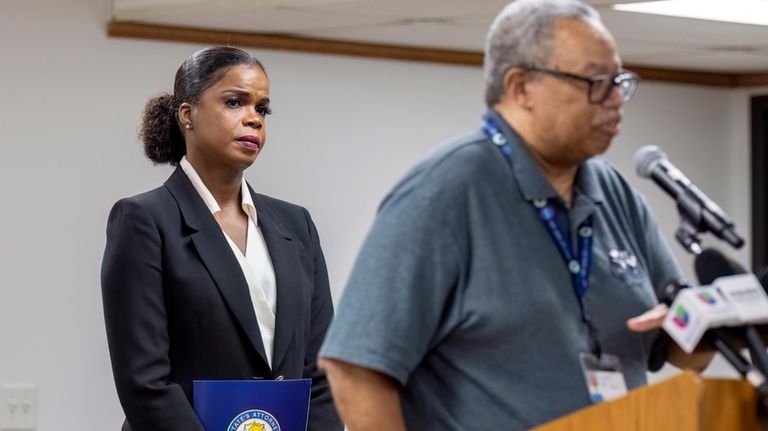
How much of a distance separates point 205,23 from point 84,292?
918 mm

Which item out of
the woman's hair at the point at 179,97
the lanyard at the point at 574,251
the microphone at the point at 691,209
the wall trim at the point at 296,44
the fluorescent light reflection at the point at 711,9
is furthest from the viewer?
the wall trim at the point at 296,44

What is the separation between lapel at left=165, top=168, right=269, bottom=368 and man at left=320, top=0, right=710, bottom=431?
0.98 m

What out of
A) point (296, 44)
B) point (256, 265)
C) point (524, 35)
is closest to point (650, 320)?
point (524, 35)

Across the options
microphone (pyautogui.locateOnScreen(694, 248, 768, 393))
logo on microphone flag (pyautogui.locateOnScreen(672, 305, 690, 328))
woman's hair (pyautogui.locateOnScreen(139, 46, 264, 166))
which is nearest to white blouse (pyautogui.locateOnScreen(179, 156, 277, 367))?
woman's hair (pyautogui.locateOnScreen(139, 46, 264, 166))

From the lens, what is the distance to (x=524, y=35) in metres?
2.12

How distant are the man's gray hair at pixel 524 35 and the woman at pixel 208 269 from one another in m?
1.09

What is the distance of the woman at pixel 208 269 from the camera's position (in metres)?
3.02

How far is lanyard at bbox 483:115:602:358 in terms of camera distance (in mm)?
2086

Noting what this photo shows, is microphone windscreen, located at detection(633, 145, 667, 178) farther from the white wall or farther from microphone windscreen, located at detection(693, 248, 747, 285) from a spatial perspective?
the white wall

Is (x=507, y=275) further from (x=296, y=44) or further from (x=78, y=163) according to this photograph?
(x=296, y=44)

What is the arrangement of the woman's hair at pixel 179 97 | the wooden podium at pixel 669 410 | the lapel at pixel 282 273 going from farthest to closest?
the woman's hair at pixel 179 97
the lapel at pixel 282 273
the wooden podium at pixel 669 410

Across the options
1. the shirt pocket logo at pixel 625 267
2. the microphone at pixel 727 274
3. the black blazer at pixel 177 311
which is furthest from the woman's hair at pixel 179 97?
the microphone at pixel 727 274

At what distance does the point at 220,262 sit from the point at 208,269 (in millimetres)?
33

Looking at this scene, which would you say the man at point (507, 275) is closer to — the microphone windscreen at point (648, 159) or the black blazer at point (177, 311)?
the microphone windscreen at point (648, 159)
